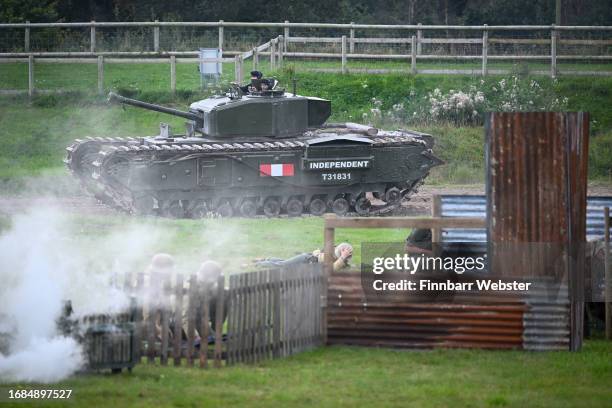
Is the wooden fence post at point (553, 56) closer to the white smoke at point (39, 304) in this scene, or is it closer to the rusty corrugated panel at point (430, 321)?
the white smoke at point (39, 304)

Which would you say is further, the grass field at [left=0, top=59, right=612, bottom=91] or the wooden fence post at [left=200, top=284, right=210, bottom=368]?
the grass field at [left=0, top=59, right=612, bottom=91]

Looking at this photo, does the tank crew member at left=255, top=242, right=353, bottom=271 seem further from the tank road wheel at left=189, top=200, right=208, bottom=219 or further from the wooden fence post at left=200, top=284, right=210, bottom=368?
the tank road wheel at left=189, top=200, right=208, bottom=219

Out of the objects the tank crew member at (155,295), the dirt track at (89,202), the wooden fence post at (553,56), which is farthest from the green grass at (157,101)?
the tank crew member at (155,295)

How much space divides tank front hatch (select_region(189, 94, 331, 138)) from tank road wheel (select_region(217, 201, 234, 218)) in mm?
1405

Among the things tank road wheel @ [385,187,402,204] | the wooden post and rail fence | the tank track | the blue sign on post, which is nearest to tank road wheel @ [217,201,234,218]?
the tank track

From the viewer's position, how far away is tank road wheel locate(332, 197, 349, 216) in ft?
86.2

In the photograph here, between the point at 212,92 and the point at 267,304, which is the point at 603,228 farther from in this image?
the point at 212,92

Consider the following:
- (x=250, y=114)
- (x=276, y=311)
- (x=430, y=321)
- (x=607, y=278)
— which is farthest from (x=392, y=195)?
(x=276, y=311)

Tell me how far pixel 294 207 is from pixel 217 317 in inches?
540

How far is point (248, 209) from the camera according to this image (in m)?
25.5

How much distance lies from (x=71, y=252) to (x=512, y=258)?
290 inches

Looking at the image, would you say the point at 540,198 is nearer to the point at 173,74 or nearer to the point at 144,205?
the point at 144,205

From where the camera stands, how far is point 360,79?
35.6 meters

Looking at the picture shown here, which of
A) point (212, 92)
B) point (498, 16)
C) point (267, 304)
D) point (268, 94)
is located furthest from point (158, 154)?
point (498, 16)
